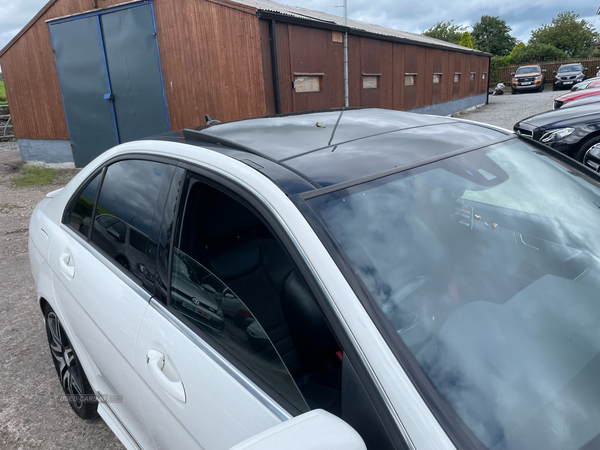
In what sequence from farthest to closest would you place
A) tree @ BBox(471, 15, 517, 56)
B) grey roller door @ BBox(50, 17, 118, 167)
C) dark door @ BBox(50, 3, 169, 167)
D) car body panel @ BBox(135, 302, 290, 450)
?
tree @ BBox(471, 15, 517, 56)
grey roller door @ BBox(50, 17, 118, 167)
dark door @ BBox(50, 3, 169, 167)
car body panel @ BBox(135, 302, 290, 450)

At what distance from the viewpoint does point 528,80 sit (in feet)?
98.2

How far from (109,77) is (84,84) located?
0.84 meters

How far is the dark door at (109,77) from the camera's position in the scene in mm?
9133

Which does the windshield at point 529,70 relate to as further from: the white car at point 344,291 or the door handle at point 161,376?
the door handle at point 161,376

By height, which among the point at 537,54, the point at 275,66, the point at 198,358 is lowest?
the point at 198,358

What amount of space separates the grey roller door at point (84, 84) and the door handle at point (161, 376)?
9.75 metres

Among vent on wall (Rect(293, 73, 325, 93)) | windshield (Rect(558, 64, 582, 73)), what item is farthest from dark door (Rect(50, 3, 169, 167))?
windshield (Rect(558, 64, 582, 73))

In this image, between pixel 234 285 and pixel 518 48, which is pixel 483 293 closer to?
pixel 234 285

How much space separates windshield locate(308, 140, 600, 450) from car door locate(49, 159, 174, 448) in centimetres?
86

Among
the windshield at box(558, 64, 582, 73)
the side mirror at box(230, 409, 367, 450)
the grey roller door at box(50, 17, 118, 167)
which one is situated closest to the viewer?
the side mirror at box(230, 409, 367, 450)

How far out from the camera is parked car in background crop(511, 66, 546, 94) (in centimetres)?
2984

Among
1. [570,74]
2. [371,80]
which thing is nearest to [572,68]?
[570,74]

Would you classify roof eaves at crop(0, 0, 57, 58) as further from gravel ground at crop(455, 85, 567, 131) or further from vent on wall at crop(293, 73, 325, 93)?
gravel ground at crop(455, 85, 567, 131)

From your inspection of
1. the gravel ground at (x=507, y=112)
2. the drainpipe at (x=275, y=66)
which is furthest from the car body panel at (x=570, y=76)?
the drainpipe at (x=275, y=66)
